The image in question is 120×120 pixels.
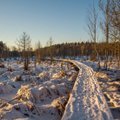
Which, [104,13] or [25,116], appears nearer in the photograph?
[25,116]

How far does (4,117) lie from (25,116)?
0.69 meters

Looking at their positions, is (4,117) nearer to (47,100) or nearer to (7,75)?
(47,100)

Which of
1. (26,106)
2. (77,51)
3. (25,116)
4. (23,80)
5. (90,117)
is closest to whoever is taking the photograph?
(90,117)

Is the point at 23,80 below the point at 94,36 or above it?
below

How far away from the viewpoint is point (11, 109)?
786cm

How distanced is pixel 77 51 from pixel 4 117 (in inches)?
4309

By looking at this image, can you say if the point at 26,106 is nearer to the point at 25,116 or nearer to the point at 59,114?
the point at 25,116

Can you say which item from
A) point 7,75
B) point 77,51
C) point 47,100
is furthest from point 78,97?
point 77,51

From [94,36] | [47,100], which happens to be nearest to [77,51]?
[94,36]

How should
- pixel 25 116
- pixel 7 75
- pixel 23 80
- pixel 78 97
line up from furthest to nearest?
pixel 7 75 → pixel 23 80 → pixel 78 97 → pixel 25 116

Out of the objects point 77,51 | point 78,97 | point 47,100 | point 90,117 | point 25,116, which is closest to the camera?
point 90,117

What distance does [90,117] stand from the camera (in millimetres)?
7207

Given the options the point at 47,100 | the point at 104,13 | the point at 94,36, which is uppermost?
the point at 104,13

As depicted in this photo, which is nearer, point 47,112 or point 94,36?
point 47,112
